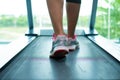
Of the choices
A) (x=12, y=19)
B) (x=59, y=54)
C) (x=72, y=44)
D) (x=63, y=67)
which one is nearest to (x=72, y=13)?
(x=72, y=44)

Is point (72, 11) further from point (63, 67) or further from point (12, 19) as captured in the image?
point (12, 19)

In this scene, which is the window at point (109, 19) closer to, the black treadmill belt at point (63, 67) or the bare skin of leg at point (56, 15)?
the black treadmill belt at point (63, 67)

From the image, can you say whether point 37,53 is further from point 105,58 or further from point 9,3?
point 9,3

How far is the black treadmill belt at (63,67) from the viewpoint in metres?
1.21

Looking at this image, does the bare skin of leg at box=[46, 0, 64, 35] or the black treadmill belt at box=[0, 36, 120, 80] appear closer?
the black treadmill belt at box=[0, 36, 120, 80]


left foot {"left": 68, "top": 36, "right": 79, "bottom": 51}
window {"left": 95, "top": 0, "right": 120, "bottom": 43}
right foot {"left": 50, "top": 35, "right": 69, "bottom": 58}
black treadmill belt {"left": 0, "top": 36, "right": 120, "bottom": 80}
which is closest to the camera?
black treadmill belt {"left": 0, "top": 36, "right": 120, "bottom": 80}

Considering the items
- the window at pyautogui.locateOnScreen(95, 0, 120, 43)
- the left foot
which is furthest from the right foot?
the window at pyautogui.locateOnScreen(95, 0, 120, 43)

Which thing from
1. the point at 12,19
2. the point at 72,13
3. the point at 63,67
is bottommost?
the point at 63,67

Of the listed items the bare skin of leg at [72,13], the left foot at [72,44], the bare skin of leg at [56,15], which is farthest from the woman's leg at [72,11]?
the bare skin of leg at [56,15]

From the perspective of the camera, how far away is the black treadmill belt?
3.97 ft

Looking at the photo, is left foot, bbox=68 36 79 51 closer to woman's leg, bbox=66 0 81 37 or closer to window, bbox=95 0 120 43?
woman's leg, bbox=66 0 81 37

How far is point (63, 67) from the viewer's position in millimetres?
1381

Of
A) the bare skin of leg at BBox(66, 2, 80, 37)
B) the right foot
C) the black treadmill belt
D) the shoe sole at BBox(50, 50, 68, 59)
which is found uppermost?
the bare skin of leg at BBox(66, 2, 80, 37)

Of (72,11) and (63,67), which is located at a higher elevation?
(72,11)
